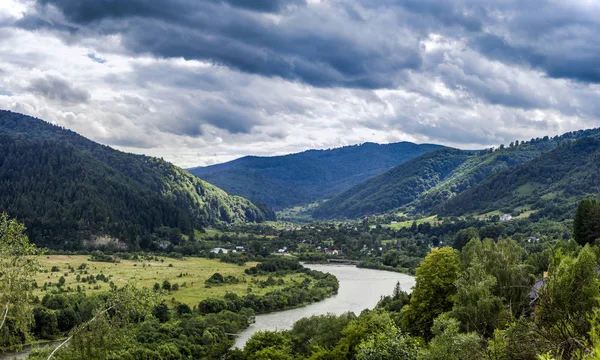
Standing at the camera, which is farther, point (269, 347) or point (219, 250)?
point (219, 250)

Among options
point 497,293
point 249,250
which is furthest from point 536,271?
point 249,250

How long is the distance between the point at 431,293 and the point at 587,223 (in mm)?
41153

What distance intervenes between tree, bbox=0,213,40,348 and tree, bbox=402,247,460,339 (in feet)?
132

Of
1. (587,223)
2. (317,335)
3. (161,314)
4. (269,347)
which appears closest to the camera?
(269,347)

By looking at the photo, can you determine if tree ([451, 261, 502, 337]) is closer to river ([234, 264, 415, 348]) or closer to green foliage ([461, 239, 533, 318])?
green foliage ([461, 239, 533, 318])

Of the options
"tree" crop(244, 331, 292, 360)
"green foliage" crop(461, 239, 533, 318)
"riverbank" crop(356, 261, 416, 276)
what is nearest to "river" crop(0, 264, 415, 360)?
"riverbank" crop(356, 261, 416, 276)

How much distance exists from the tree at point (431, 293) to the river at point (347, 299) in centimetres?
2692

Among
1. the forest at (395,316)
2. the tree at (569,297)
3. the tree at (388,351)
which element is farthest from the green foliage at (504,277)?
the tree at (569,297)

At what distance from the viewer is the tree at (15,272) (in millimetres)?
15883

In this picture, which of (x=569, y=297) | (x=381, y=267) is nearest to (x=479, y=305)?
(x=569, y=297)

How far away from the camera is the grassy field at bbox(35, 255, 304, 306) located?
338 feet

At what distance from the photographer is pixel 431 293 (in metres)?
51.0

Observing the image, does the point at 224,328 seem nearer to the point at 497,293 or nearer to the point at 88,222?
the point at 497,293

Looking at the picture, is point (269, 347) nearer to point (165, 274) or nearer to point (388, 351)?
point (388, 351)
